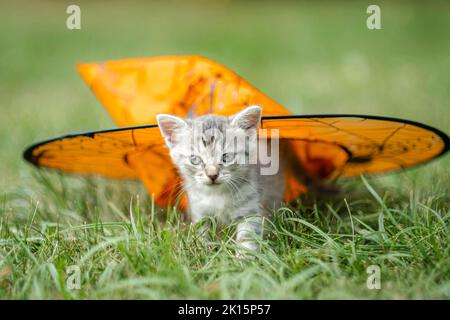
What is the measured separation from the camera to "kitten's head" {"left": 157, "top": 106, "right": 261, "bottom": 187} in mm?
2250

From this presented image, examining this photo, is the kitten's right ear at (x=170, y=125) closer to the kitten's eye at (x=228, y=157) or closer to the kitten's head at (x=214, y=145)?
the kitten's head at (x=214, y=145)

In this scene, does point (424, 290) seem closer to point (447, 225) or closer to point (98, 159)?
point (447, 225)

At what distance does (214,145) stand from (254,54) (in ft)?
13.8

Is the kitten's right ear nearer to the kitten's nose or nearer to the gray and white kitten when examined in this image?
the gray and white kitten

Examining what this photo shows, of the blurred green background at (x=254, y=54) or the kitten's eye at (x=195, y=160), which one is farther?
the blurred green background at (x=254, y=54)

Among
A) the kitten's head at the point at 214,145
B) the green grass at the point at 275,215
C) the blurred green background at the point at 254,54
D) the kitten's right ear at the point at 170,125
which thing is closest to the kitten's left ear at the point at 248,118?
the kitten's head at the point at 214,145

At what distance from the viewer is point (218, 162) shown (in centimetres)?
227

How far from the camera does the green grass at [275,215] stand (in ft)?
5.77

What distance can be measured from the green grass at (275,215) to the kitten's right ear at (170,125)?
13.0 inches

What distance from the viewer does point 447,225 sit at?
2.10 metres


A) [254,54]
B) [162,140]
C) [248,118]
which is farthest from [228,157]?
[254,54]

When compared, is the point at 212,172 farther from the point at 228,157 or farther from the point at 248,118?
the point at 248,118
